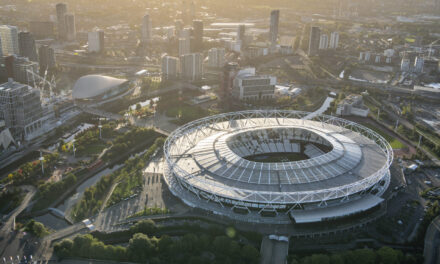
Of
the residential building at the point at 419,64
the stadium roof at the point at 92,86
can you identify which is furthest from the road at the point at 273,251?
the residential building at the point at 419,64

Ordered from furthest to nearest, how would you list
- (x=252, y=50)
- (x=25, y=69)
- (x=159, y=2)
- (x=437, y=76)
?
(x=159, y=2) < (x=252, y=50) < (x=437, y=76) < (x=25, y=69)

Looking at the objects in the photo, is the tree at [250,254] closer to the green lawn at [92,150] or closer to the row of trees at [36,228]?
the row of trees at [36,228]

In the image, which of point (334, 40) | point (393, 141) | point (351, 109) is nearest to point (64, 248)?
point (393, 141)

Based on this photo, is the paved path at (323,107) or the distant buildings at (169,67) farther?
the distant buildings at (169,67)

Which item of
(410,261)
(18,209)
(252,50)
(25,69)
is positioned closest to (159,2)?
(252,50)

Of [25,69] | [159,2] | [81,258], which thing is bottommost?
[81,258]

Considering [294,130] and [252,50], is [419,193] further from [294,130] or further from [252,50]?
[252,50]

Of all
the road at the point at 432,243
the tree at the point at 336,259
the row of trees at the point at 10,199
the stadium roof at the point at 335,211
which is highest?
the stadium roof at the point at 335,211
